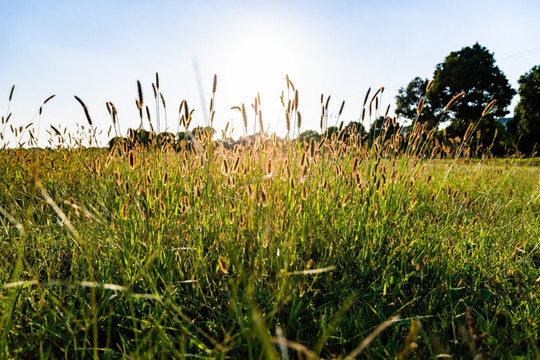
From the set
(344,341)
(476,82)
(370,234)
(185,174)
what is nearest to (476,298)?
(370,234)

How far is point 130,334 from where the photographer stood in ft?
3.84

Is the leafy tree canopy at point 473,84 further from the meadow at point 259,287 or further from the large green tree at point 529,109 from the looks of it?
the meadow at point 259,287

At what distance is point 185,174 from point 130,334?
2.75 ft

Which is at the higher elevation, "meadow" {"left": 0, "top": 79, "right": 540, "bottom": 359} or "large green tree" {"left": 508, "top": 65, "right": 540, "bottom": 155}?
"large green tree" {"left": 508, "top": 65, "right": 540, "bottom": 155}

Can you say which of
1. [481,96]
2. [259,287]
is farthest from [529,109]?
[259,287]

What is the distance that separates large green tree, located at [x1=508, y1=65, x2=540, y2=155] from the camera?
84.3ft

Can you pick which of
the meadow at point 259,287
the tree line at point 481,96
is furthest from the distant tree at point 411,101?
the meadow at point 259,287

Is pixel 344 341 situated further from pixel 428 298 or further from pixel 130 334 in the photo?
pixel 130 334

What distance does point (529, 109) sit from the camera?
86.5 ft

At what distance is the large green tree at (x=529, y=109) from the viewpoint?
2569 cm

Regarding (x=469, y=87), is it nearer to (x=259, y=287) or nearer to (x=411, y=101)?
(x=411, y=101)

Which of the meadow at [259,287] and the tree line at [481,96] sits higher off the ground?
the tree line at [481,96]

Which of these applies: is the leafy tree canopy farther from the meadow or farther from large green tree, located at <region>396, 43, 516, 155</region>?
the meadow

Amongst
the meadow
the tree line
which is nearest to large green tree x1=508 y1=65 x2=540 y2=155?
the tree line
